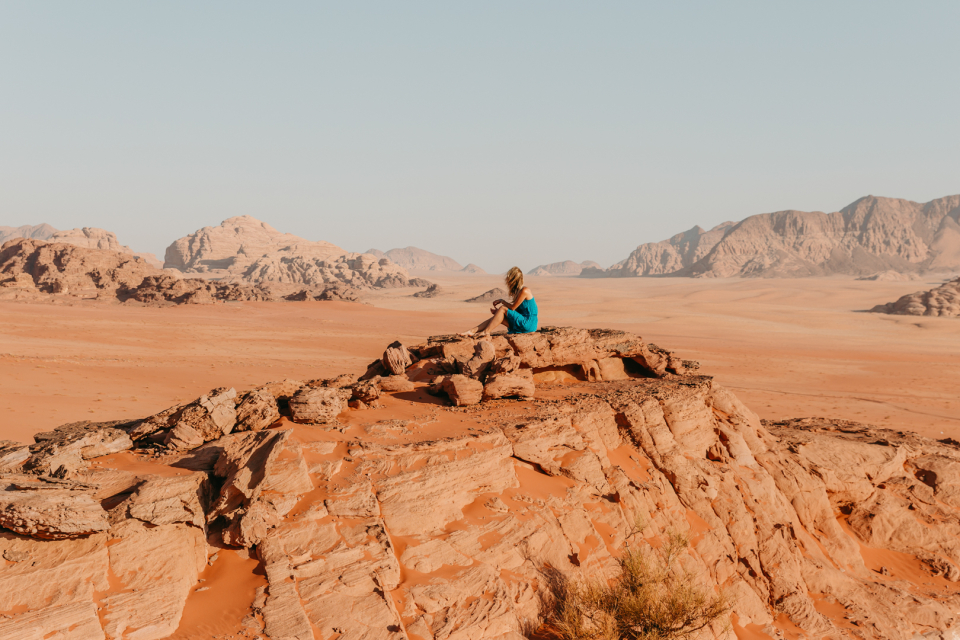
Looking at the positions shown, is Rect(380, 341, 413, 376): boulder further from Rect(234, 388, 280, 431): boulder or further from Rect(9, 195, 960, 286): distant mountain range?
Rect(9, 195, 960, 286): distant mountain range

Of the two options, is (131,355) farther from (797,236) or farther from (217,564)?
(797,236)

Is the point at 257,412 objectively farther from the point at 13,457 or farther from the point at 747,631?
the point at 747,631

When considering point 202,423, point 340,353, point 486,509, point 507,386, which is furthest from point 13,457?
point 340,353

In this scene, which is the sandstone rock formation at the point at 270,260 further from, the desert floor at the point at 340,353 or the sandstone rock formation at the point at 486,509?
the sandstone rock formation at the point at 486,509

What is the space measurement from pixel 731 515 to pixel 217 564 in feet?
18.5

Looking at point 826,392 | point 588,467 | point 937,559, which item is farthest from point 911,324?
point 588,467

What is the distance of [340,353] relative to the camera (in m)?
26.4

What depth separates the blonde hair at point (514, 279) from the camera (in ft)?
28.4

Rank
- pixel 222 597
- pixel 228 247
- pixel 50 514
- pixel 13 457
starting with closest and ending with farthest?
pixel 50 514
pixel 222 597
pixel 13 457
pixel 228 247

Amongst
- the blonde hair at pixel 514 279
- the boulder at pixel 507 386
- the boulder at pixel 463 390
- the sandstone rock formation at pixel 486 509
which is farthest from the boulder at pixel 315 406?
the blonde hair at pixel 514 279

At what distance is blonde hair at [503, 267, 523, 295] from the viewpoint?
28.4 feet

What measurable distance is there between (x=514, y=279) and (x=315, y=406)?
3692mm

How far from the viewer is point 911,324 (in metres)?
44.6

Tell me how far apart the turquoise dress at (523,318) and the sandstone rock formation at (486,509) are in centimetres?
28
